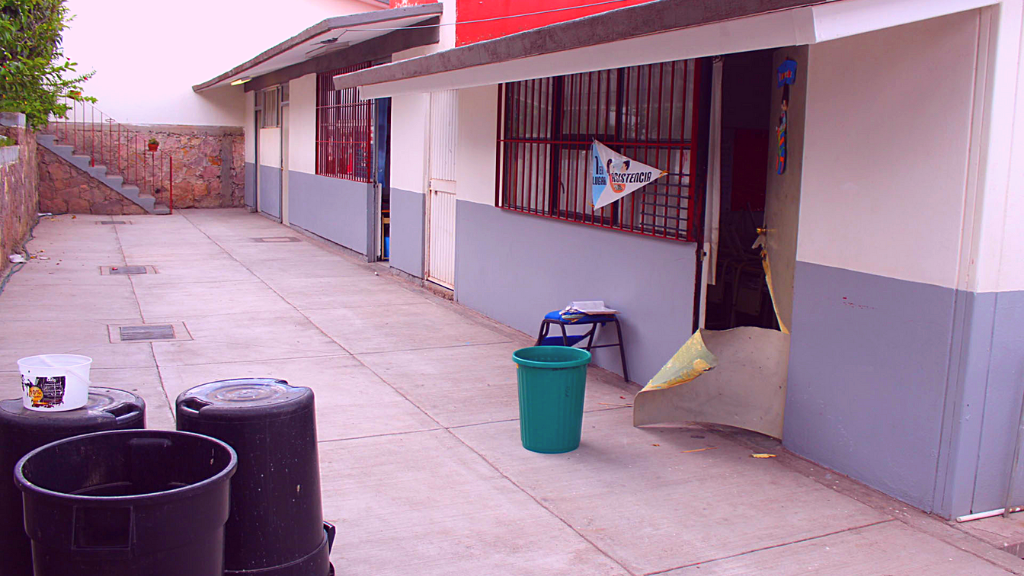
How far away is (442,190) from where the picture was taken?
10.8 meters

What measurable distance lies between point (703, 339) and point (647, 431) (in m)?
0.72

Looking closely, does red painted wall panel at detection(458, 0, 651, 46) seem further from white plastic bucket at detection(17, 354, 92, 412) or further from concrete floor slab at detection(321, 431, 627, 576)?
white plastic bucket at detection(17, 354, 92, 412)

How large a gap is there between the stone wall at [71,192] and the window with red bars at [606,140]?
46.5 feet

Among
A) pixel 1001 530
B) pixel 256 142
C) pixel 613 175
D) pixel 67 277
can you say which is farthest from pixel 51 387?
pixel 256 142

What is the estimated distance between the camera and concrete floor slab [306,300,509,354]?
8.20 meters

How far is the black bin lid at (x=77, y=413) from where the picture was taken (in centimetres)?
299

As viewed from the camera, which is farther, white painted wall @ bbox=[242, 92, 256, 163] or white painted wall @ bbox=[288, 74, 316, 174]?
white painted wall @ bbox=[242, 92, 256, 163]

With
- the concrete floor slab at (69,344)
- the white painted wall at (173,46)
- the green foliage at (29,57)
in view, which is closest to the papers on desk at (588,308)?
the concrete floor slab at (69,344)

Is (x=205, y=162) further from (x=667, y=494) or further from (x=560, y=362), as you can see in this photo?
(x=667, y=494)

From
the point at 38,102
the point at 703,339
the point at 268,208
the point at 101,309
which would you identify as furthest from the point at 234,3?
the point at 703,339

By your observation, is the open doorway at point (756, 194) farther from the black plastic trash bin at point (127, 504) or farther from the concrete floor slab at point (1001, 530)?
the black plastic trash bin at point (127, 504)

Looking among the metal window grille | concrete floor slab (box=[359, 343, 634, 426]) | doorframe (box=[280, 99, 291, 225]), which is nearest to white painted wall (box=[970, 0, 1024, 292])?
concrete floor slab (box=[359, 343, 634, 426])

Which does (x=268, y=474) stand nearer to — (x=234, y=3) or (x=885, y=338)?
(x=885, y=338)

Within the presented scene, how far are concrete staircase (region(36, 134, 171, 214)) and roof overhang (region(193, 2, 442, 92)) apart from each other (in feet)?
19.5
